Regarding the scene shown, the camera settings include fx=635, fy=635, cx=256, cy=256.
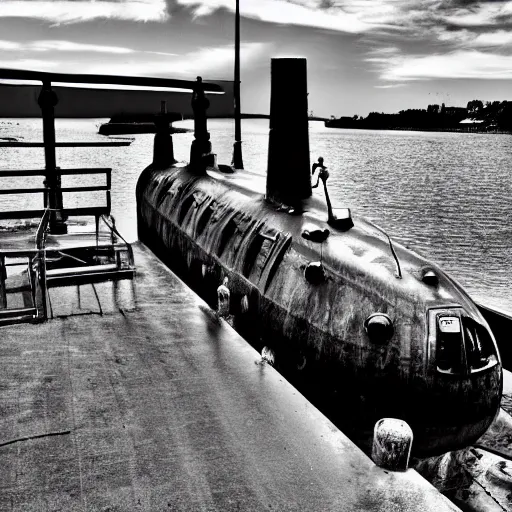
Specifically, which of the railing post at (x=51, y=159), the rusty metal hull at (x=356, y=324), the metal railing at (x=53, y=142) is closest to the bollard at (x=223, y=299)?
the rusty metal hull at (x=356, y=324)

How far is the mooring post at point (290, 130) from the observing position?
13.0m

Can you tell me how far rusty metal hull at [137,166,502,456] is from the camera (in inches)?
348

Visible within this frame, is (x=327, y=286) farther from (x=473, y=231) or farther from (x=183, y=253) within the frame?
(x=473, y=231)

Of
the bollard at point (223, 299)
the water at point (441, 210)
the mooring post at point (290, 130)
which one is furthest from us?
the water at point (441, 210)

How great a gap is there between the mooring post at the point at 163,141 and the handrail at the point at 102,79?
57.4 inches

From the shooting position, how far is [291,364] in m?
10.6

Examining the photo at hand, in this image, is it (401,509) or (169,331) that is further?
(169,331)

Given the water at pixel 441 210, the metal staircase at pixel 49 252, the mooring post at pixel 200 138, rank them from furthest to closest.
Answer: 1. the water at pixel 441 210
2. the mooring post at pixel 200 138
3. the metal staircase at pixel 49 252

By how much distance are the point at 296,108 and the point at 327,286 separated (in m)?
4.64

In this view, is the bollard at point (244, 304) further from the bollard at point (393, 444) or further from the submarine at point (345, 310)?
the bollard at point (393, 444)

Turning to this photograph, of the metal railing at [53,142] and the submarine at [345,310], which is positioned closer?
the submarine at [345,310]

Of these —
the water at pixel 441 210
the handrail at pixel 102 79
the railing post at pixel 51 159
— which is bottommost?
the water at pixel 441 210

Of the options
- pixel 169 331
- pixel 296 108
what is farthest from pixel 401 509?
pixel 296 108

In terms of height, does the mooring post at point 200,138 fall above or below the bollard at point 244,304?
above
